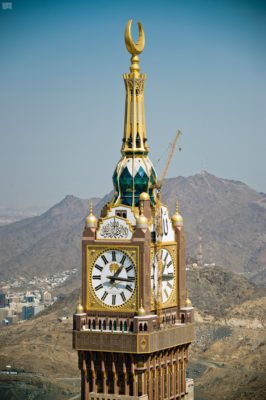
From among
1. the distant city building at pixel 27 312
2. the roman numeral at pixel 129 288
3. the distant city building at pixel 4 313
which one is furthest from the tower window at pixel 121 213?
the distant city building at pixel 27 312

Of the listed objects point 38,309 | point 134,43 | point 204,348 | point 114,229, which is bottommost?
point 114,229

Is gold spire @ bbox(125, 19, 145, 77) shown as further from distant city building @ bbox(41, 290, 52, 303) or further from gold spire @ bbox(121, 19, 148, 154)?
distant city building @ bbox(41, 290, 52, 303)

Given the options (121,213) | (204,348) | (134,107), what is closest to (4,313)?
(204,348)

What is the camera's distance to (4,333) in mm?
145750

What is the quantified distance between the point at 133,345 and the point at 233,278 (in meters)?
127

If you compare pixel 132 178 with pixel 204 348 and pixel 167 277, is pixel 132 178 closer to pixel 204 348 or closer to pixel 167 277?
pixel 167 277

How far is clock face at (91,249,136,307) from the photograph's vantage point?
3466 cm

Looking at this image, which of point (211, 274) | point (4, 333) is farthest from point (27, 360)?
point (211, 274)

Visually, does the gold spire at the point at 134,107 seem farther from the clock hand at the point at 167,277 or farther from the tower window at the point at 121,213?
the clock hand at the point at 167,277

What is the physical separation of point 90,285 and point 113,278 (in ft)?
1.91

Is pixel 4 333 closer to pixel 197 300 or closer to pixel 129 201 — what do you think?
pixel 197 300

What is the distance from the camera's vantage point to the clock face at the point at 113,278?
34.7 meters

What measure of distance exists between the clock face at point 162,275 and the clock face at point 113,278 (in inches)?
21.4

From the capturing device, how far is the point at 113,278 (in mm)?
34719
